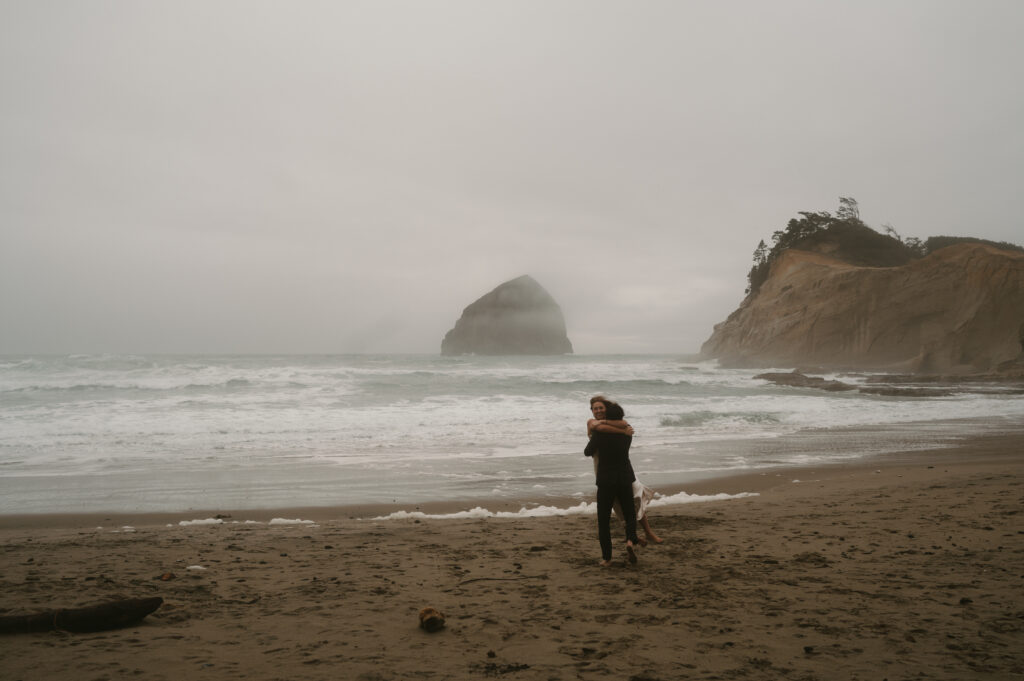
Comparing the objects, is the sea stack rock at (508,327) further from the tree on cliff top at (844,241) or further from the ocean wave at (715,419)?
the ocean wave at (715,419)

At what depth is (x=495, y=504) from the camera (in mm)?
8773

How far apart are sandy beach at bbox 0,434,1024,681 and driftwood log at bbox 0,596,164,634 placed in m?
0.09

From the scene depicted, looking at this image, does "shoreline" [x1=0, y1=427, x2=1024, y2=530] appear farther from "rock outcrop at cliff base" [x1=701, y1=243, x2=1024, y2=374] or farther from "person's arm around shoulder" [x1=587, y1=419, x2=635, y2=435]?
"rock outcrop at cliff base" [x1=701, y1=243, x2=1024, y2=374]

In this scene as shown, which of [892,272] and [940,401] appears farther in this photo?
[892,272]

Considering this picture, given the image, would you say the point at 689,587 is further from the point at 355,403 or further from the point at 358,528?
the point at 355,403

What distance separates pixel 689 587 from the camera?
4918 millimetres

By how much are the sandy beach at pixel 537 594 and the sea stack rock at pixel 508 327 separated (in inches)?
4577

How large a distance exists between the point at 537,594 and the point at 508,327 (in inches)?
4773

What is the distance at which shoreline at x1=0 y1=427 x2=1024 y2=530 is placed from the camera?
7858 millimetres

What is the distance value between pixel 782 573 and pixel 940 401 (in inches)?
922

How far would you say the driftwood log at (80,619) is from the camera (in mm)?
4031

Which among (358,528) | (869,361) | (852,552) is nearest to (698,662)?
(852,552)

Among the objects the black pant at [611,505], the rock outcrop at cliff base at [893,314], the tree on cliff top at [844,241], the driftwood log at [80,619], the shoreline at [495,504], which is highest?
the tree on cliff top at [844,241]

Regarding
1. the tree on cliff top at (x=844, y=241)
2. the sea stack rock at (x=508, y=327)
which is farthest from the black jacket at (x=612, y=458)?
the sea stack rock at (x=508, y=327)
